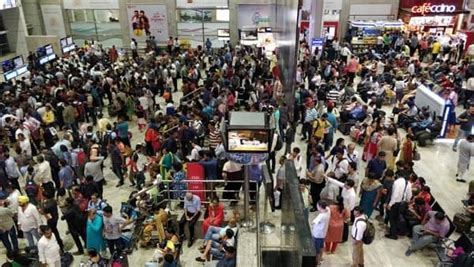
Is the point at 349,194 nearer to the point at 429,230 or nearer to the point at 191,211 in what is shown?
the point at 429,230

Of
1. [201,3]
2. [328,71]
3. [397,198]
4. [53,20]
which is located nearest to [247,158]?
[397,198]

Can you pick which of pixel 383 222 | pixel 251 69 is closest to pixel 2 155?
pixel 383 222

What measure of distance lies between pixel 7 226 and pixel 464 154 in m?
9.12

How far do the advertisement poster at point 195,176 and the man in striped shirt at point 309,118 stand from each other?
3.63 meters

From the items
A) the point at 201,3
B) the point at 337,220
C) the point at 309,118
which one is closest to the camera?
the point at 337,220

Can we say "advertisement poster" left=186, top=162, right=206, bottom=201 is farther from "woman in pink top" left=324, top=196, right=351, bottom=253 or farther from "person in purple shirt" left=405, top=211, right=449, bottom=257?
"person in purple shirt" left=405, top=211, right=449, bottom=257

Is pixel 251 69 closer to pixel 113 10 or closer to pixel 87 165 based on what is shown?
pixel 87 165

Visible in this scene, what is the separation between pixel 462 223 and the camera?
750 cm

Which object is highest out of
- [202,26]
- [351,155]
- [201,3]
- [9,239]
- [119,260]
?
[201,3]

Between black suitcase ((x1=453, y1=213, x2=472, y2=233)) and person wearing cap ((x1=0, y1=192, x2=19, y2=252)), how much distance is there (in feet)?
25.1

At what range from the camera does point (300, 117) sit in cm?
1294

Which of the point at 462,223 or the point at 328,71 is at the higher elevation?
the point at 328,71

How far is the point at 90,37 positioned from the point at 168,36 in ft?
15.6

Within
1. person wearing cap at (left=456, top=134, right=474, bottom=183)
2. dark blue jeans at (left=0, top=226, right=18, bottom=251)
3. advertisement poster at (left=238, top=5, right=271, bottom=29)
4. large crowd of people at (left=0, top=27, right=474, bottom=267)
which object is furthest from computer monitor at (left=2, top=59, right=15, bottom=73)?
person wearing cap at (left=456, top=134, right=474, bottom=183)
